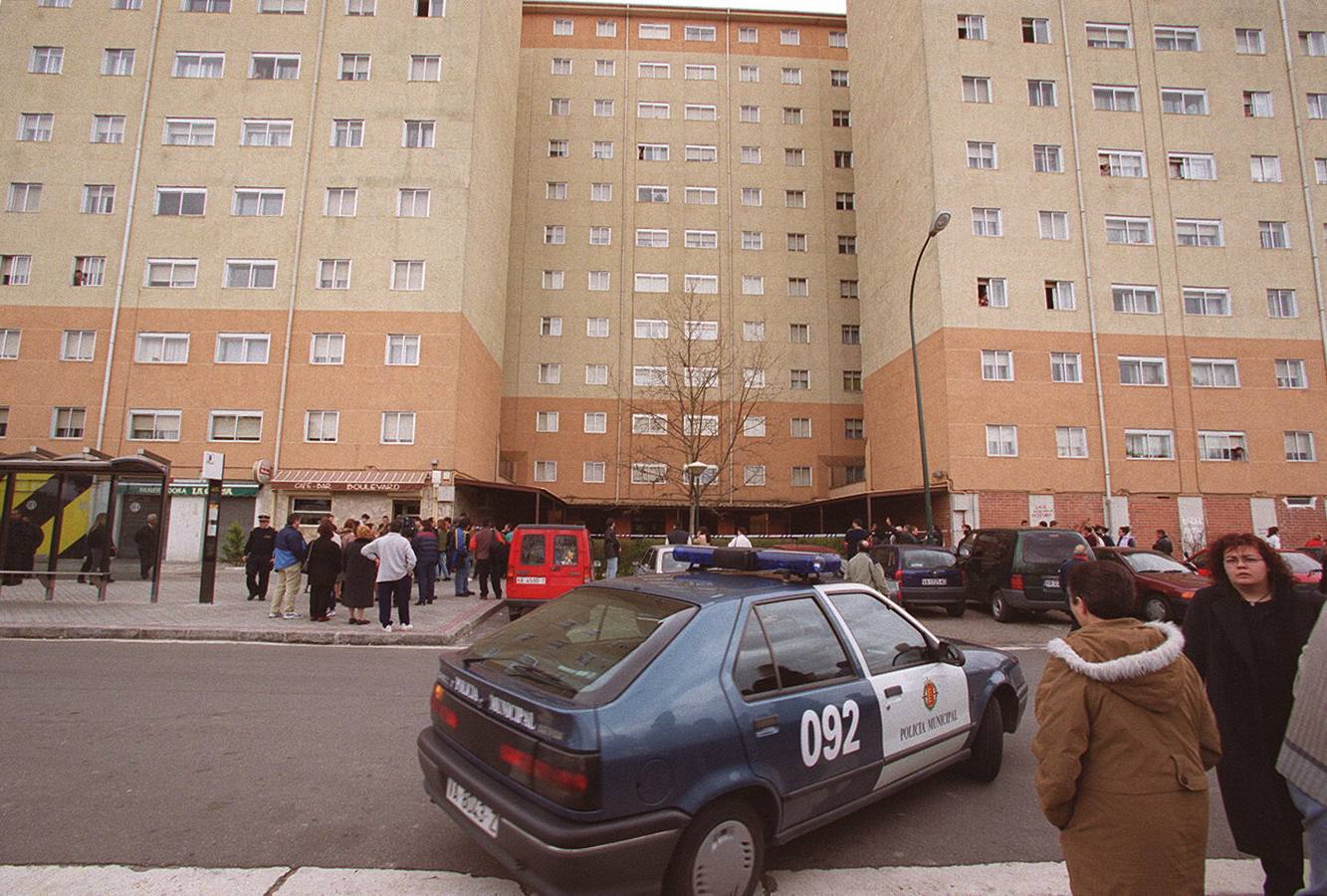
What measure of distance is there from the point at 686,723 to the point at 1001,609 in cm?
1150

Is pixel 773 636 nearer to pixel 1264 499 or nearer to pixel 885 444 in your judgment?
pixel 885 444

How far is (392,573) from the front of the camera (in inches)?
379

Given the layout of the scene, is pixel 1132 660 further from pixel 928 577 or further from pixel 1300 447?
pixel 1300 447

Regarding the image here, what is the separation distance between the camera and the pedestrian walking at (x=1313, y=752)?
211cm

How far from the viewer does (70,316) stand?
80.3 ft

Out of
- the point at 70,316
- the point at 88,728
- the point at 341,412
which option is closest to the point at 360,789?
the point at 88,728

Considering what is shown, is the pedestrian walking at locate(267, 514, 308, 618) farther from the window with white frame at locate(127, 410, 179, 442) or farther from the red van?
the window with white frame at locate(127, 410, 179, 442)

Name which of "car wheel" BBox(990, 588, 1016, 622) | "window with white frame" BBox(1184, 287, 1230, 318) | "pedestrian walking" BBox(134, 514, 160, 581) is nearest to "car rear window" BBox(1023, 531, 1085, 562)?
"car wheel" BBox(990, 588, 1016, 622)

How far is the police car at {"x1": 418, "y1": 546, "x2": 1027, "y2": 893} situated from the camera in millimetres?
2387

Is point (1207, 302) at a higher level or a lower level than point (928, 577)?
higher

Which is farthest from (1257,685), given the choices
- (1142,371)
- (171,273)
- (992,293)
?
(171,273)

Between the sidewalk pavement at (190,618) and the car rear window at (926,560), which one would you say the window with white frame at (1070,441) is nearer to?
the car rear window at (926,560)

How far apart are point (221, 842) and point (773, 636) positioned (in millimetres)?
3102

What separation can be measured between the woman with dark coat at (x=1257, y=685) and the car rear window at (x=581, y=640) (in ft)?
8.10
